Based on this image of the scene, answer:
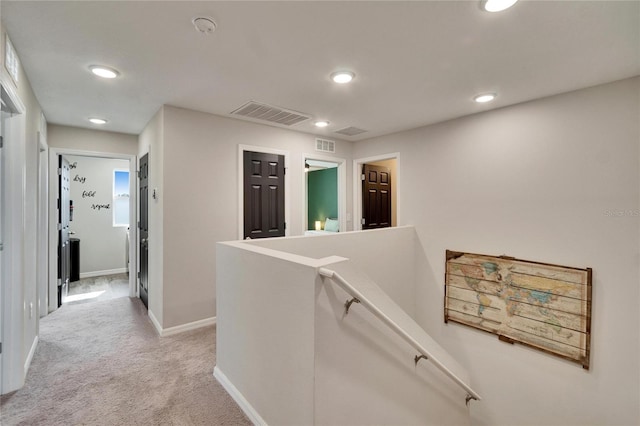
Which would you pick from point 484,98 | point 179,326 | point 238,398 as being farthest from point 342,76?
point 179,326

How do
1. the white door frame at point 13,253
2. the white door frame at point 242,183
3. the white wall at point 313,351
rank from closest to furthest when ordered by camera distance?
the white wall at point 313,351 < the white door frame at point 13,253 < the white door frame at point 242,183

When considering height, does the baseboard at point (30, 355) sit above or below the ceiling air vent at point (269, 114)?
below

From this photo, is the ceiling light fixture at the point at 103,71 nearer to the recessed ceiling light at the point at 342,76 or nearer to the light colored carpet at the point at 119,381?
the recessed ceiling light at the point at 342,76

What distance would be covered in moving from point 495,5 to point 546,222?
237cm

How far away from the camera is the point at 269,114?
3582 millimetres

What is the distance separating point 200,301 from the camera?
352 centimetres

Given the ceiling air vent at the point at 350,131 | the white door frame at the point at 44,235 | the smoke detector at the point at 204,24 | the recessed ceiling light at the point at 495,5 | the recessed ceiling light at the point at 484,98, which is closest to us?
the recessed ceiling light at the point at 495,5

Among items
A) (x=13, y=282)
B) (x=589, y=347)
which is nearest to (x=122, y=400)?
(x=13, y=282)

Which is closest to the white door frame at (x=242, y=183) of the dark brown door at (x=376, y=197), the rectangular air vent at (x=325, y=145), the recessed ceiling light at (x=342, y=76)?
the rectangular air vent at (x=325, y=145)

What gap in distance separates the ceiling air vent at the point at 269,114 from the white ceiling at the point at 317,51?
17cm

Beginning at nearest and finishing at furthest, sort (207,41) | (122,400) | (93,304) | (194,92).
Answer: (207,41), (122,400), (194,92), (93,304)

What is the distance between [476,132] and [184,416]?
4.06 meters

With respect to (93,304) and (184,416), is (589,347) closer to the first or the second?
(184,416)

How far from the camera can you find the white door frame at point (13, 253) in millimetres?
2162
